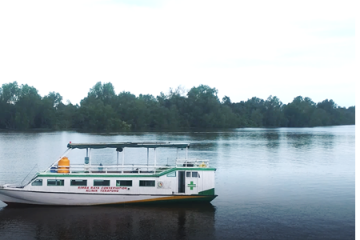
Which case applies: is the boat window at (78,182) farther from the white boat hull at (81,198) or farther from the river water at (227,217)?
the river water at (227,217)

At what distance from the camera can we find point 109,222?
2777 cm

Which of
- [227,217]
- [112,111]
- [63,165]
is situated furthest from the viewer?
[112,111]

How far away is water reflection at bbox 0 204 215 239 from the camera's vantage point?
83.8ft

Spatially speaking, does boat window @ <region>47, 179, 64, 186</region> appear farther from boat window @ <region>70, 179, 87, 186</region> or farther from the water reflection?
the water reflection

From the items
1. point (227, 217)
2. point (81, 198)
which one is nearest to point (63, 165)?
point (81, 198)

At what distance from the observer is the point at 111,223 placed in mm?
27562

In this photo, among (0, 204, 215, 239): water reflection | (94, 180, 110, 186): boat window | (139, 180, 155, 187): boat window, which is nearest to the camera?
(0, 204, 215, 239): water reflection

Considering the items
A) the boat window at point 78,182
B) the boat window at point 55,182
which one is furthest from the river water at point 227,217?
the boat window at point 55,182

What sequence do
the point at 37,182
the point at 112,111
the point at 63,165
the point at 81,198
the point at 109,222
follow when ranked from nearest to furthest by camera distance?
the point at 109,222 < the point at 37,182 < the point at 81,198 < the point at 63,165 < the point at 112,111

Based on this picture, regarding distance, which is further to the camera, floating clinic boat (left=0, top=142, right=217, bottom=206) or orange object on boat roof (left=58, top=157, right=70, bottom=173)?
orange object on boat roof (left=58, top=157, right=70, bottom=173)

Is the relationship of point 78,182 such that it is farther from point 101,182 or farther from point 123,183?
point 123,183

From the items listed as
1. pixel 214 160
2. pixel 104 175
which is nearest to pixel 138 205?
pixel 104 175

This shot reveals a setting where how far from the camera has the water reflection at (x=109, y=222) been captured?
25.5 m

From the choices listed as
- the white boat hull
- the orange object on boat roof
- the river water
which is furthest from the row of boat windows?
the river water
